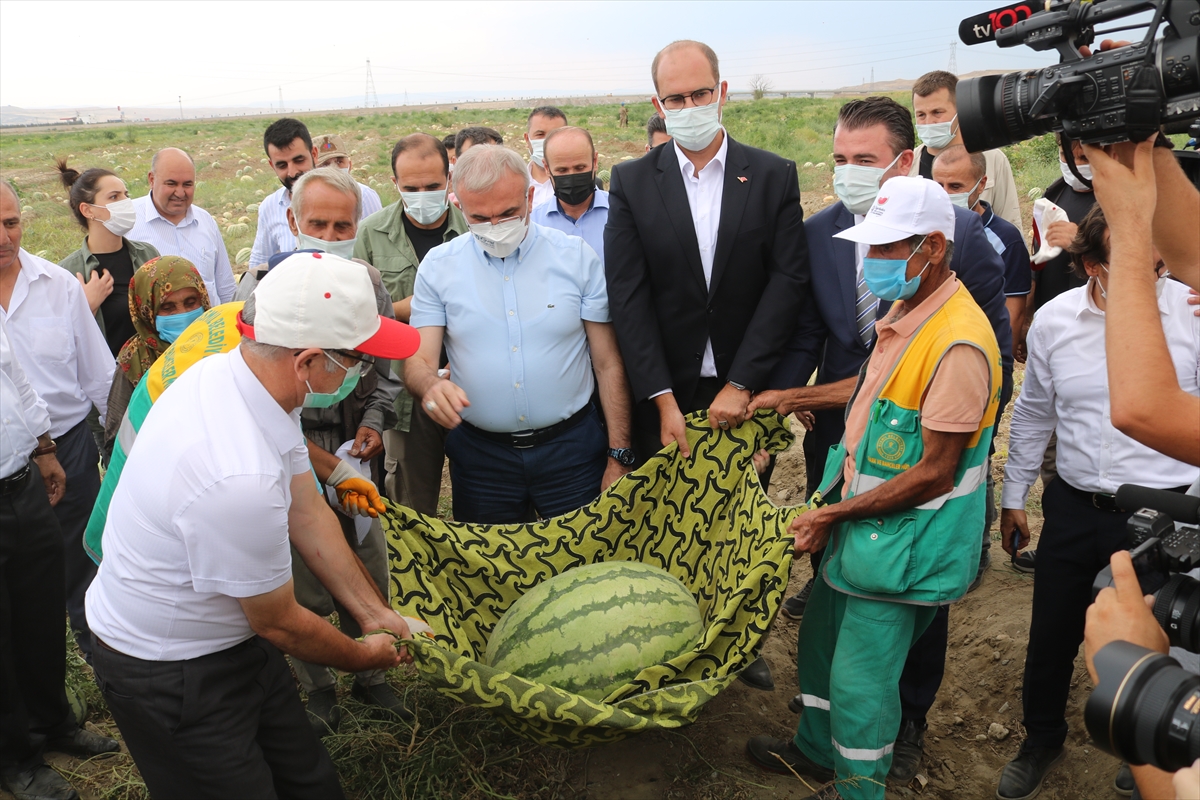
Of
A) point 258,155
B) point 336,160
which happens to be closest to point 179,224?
point 336,160

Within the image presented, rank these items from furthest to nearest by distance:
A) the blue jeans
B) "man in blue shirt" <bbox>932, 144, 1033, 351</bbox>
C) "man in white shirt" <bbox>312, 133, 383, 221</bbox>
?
"man in white shirt" <bbox>312, 133, 383, 221</bbox>
"man in blue shirt" <bbox>932, 144, 1033, 351</bbox>
the blue jeans

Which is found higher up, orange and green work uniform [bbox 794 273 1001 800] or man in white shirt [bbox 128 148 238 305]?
man in white shirt [bbox 128 148 238 305]

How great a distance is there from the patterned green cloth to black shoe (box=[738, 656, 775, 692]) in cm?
93

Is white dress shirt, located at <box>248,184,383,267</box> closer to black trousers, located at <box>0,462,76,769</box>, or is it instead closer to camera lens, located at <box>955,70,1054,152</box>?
black trousers, located at <box>0,462,76,769</box>

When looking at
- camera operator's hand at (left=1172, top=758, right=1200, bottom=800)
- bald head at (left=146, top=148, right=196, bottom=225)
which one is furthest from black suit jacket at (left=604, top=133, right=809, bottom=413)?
bald head at (left=146, top=148, right=196, bottom=225)

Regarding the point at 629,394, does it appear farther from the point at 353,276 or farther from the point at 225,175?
the point at 225,175

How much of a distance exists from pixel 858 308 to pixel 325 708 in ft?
10.1

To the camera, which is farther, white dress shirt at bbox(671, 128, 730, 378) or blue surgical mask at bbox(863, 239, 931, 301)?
white dress shirt at bbox(671, 128, 730, 378)

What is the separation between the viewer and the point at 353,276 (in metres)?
2.51

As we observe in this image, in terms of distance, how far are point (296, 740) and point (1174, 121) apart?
3072 millimetres

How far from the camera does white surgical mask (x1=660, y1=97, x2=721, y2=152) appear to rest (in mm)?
4055

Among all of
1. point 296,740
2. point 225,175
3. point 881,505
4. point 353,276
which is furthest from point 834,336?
point 225,175

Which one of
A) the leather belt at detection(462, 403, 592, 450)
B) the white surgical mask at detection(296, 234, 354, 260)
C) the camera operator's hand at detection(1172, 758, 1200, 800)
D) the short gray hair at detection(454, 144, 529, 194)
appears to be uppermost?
the short gray hair at detection(454, 144, 529, 194)

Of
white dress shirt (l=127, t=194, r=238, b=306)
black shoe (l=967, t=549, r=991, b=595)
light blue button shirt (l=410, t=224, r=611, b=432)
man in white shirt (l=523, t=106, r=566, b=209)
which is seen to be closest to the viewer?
light blue button shirt (l=410, t=224, r=611, b=432)
